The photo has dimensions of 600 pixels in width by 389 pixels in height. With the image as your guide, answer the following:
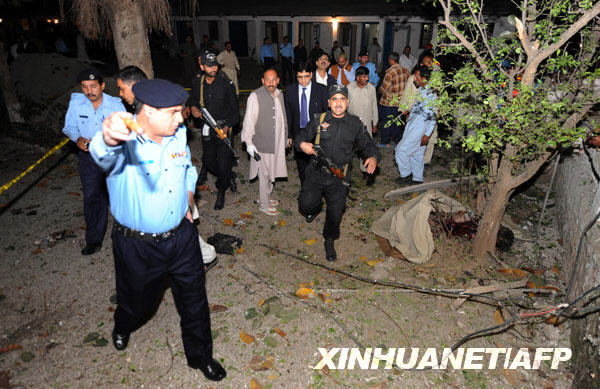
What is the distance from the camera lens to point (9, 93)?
9.85 meters

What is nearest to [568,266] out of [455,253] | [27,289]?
[455,253]

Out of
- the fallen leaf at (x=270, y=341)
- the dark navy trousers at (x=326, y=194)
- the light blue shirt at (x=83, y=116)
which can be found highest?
the light blue shirt at (x=83, y=116)

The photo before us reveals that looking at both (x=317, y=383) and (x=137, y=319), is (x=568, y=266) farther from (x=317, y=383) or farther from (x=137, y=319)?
(x=137, y=319)

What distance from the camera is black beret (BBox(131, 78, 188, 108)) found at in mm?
2537

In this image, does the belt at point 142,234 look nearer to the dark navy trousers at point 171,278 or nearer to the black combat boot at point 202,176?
the dark navy trousers at point 171,278

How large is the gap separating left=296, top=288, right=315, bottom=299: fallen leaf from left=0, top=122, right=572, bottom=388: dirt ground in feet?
0.21

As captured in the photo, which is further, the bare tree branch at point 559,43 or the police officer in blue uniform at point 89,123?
the police officer in blue uniform at point 89,123

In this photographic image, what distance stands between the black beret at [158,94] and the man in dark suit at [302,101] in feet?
11.7

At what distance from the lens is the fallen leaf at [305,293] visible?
14.7ft

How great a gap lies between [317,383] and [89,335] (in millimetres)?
2378

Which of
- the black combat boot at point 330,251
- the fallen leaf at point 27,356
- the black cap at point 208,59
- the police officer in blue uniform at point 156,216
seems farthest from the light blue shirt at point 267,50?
the fallen leaf at point 27,356

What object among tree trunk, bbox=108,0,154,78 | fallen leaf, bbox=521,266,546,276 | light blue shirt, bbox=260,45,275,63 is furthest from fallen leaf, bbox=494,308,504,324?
light blue shirt, bbox=260,45,275,63

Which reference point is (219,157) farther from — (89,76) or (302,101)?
(89,76)

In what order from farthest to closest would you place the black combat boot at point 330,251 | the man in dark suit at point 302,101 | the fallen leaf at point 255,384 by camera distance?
the man in dark suit at point 302,101, the black combat boot at point 330,251, the fallen leaf at point 255,384
